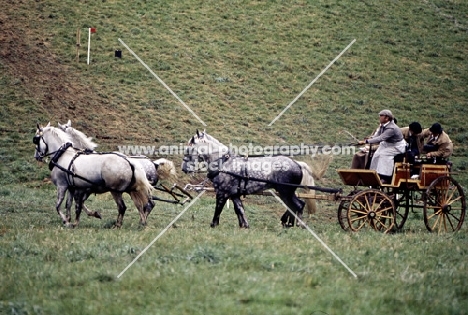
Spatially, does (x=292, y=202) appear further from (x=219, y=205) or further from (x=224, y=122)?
(x=224, y=122)

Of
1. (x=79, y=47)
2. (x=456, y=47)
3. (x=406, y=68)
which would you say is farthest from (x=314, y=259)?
(x=456, y=47)

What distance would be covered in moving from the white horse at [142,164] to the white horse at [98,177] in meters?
0.45

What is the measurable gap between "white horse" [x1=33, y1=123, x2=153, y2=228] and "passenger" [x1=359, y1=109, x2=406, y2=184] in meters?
5.26

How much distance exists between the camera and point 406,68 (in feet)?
135

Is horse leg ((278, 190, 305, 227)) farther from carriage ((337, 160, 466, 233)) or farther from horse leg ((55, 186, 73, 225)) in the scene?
horse leg ((55, 186, 73, 225))

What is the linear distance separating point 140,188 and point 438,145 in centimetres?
689

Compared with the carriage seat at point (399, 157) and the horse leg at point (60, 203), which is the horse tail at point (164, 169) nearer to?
the horse leg at point (60, 203)

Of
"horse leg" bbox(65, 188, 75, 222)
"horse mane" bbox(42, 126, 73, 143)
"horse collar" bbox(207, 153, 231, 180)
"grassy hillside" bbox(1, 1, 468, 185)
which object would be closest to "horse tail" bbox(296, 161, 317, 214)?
"horse collar" bbox(207, 153, 231, 180)

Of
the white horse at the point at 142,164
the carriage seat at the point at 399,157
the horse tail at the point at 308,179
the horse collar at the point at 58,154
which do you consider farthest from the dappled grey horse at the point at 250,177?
the horse collar at the point at 58,154

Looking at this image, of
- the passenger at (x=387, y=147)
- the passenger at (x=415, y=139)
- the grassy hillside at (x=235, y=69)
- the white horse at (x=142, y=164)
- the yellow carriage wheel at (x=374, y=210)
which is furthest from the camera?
the grassy hillside at (x=235, y=69)

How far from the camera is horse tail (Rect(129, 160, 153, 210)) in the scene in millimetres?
15883

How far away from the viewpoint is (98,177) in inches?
632

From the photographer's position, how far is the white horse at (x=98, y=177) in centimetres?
1587

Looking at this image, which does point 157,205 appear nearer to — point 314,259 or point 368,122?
point 314,259
